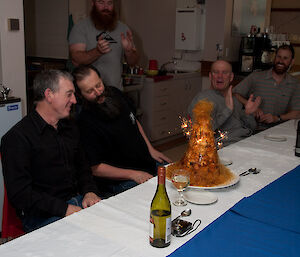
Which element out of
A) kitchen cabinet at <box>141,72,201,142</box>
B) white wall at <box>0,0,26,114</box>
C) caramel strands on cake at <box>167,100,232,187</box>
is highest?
white wall at <box>0,0,26,114</box>

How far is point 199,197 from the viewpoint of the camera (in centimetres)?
166

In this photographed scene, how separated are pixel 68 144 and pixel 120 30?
1.91 metres

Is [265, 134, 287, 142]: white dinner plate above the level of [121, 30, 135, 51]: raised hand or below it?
below

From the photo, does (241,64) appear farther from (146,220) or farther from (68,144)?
(146,220)

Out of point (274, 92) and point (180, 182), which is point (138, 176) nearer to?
point (180, 182)

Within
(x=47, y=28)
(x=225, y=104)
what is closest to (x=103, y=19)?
(x=225, y=104)

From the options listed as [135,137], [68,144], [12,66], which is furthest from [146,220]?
[12,66]

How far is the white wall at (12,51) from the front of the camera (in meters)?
3.29

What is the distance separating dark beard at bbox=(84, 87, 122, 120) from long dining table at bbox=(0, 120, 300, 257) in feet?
2.19

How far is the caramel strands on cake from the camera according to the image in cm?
171

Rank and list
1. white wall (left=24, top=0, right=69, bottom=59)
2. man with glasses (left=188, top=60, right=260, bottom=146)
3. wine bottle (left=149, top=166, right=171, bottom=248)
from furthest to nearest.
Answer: white wall (left=24, top=0, right=69, bottom=59) < man with glasses (left=188, top=60, right=260, bottom=146) < wine bottle (left=149, top=166, right=171, bottom=248)

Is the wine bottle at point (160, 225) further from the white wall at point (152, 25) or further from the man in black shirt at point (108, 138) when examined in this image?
→ the white wall at point (152, 25)

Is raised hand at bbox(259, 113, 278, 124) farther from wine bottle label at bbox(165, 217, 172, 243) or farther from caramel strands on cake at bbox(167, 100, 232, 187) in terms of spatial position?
wine bottle label at bbox(165, 217, 172, 243)

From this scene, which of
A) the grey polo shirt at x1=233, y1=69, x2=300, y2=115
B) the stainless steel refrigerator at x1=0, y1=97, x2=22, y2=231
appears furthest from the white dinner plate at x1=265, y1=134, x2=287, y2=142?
the stainless steel refrigerator at x1=0, y1=97, x2=22, y2=231
